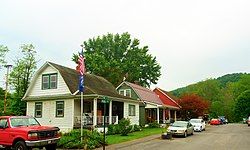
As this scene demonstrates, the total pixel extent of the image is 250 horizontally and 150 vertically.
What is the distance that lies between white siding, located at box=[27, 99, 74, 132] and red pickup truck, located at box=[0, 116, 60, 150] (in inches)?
482

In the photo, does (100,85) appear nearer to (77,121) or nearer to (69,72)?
(69,72)

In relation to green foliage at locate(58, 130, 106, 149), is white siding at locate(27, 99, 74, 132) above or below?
above

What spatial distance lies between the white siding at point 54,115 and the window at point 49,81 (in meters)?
1.44

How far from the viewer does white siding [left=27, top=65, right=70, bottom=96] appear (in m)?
32.0

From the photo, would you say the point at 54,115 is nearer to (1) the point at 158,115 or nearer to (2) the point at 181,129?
(2) the point at 181,129

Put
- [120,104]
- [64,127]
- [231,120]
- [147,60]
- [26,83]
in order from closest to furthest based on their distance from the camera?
[64,127] → [120,104] → [26,83] → [147,60] → [231,120]

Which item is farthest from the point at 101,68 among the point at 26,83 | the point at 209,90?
the point at 209,90

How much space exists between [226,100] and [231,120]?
22.1ft

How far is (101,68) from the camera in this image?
59562 millimetres

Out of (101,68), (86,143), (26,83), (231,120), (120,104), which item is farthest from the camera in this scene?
(231,120)

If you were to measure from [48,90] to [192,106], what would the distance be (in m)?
31.4

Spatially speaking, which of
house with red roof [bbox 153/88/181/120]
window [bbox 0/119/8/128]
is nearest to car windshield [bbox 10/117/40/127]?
window [bbox 0/119/8/128]

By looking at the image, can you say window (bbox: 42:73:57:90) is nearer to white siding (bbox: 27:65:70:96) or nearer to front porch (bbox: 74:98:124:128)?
white siding (bbox: 27:65:70:96)

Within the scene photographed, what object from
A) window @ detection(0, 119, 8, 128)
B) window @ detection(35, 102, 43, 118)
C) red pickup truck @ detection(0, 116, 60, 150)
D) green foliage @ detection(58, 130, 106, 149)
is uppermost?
window @ detection(35, 102, 43, 118)
